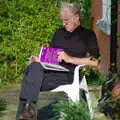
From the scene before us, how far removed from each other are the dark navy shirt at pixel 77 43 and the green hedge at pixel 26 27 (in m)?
3.28

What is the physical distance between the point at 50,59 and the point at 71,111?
77cm

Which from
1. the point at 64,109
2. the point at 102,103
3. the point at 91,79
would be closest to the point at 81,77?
the point at 64,109

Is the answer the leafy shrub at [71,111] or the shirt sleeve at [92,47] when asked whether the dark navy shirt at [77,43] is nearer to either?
the shirt sleeve at [92,47]

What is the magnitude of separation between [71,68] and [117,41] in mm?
2308

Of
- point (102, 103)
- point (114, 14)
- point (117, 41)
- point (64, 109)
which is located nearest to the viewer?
point (102, 103)

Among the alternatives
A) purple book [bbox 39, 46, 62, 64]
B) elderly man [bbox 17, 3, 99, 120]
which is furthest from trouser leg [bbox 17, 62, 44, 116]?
purple book [bbox 39, 46, 62, 64]

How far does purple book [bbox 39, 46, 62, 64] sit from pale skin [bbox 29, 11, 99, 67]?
0.20 ft

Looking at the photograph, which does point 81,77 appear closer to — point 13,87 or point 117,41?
point 117,41

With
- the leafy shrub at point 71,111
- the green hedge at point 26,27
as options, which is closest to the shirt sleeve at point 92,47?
the leafy shrub at point 71,111

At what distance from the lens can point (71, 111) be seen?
4.91 meters

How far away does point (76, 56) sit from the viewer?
5645 mm

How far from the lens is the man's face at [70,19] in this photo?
559 cm

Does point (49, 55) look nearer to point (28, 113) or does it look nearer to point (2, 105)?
point (28, 113)

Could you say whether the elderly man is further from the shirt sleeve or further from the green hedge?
the green hedge
